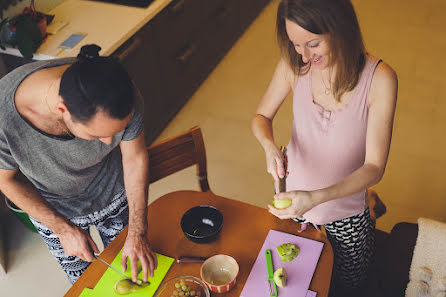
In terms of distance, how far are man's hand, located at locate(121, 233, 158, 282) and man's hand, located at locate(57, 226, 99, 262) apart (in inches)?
5.7

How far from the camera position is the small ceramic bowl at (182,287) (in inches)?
55.2

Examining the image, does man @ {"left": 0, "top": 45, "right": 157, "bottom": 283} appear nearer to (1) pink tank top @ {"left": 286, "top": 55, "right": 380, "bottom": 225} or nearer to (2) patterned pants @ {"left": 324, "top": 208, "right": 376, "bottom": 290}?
(1) pink tank top @ {"left": 286, "top": 55, "right": 380, "bottom": 225}

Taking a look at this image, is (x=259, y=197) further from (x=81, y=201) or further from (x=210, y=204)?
(x=81, y=201)

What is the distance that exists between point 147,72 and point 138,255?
182 cm

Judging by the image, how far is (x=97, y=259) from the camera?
1550mm

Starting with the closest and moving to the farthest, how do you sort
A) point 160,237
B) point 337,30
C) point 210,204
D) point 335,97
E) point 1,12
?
point 337,30
point 335,97
point 160,237
point 210,204
point 1,12

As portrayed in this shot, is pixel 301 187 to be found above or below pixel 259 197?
above

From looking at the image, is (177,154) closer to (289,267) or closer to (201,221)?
(201,221)

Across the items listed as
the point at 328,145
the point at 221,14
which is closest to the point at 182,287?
the point at 328,145

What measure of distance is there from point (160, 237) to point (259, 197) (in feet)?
4.46

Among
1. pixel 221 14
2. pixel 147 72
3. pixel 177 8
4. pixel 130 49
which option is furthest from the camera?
pixel 221 14

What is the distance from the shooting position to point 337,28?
1.33 m

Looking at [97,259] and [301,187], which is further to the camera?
[301,187]

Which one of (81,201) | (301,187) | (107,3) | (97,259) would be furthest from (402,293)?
(107,3)
